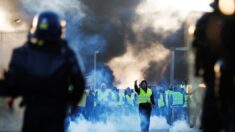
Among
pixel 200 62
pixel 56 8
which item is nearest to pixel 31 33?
pixel 200 62

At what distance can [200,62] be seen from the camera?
5594mm

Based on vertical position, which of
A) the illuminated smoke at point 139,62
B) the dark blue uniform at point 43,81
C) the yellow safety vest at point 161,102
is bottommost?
the dark blue uniform at point 43,81

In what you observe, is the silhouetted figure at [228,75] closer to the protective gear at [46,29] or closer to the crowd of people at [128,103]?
the protective gear at [46,29]

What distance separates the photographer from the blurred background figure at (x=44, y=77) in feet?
17.1

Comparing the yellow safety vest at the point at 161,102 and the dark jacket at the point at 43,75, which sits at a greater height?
the yellow safety vest at the point at 161,102

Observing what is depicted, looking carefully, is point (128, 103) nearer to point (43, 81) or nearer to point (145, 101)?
point (145, 101)

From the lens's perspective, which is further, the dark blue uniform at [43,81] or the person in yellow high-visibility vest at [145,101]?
the person in yellow high-visibility vest at [145,101]

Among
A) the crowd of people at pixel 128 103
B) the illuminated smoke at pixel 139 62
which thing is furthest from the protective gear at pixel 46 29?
the illuminated smoke at pixel 139 62

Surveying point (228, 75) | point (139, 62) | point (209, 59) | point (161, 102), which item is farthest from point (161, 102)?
point (228, 75)

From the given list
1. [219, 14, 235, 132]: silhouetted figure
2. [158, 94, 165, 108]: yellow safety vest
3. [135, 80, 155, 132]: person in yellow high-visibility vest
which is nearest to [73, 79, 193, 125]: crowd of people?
[158, 94, 165, 108]: yellow safety vest

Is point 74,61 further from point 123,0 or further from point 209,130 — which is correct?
point 123,0

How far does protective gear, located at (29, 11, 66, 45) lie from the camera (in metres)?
5.28

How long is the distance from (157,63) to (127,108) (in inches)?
342

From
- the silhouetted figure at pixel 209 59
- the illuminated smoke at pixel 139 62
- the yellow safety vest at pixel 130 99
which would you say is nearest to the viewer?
the silhouetted figure at pixel 209 59
